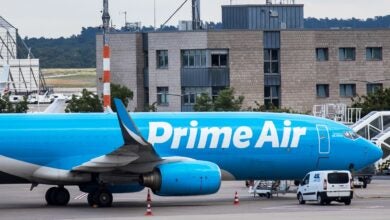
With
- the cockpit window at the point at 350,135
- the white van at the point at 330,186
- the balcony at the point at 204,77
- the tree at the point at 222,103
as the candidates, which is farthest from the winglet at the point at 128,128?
the balcony at the point at 204,77

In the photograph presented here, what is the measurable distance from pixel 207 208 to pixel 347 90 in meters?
56.2

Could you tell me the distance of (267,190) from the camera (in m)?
54.3

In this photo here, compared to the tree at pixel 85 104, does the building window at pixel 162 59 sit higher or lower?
higher

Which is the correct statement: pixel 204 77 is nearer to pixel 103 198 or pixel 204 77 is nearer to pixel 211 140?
pixel 211 140

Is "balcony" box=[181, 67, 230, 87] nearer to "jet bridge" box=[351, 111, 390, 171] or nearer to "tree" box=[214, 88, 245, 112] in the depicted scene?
"tree" box=[214, 88, 245, 112]

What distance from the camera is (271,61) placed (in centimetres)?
9962

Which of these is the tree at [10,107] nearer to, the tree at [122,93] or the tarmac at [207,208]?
the tree at [122,93]

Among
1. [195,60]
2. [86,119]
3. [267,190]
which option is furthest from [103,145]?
[195,60]

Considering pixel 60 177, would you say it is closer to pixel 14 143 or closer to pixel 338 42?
pixel 14 143

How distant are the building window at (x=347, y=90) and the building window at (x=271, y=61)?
227 inches

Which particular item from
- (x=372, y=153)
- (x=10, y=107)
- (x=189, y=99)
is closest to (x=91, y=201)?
(x=372, y=153)

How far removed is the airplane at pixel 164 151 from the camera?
45.6 metres

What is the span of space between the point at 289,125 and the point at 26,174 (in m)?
10.8

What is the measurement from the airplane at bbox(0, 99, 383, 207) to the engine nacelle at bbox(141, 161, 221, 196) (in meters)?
0.04
